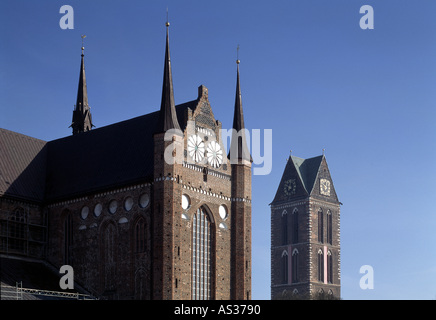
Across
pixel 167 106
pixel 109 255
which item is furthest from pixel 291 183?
pixel 167 106

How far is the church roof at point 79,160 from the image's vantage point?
80.2 m

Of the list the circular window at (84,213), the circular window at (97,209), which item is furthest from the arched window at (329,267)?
the circular window at (97,209)

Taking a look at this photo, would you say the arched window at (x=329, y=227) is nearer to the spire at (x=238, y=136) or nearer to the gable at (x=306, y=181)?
the gable at (x=306, y=181)

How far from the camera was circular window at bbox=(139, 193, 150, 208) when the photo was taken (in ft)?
251

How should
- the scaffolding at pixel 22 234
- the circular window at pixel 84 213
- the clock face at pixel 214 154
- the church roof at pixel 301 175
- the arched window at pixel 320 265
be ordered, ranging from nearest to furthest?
1. the clock face at pixel 214 154
2. the scaffolding at pixel 22 234
3. the circular window at pixel 84 213
4. the arched window at pixel 320 265
5. the church roof at pixel 301 175

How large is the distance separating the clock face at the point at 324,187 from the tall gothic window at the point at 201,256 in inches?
3545

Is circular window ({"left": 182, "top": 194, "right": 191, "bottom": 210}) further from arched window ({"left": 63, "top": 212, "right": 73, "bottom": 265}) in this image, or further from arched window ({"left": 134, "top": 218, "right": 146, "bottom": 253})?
arched window ({"left": 63, "top": 212, "right": 73, "bottom": 265})

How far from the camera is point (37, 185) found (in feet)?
283

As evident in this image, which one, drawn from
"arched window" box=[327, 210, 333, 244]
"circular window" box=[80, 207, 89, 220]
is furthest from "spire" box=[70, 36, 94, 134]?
"arched window" box=[327, 210, 333, 244]

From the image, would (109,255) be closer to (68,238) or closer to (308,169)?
(68,238)
